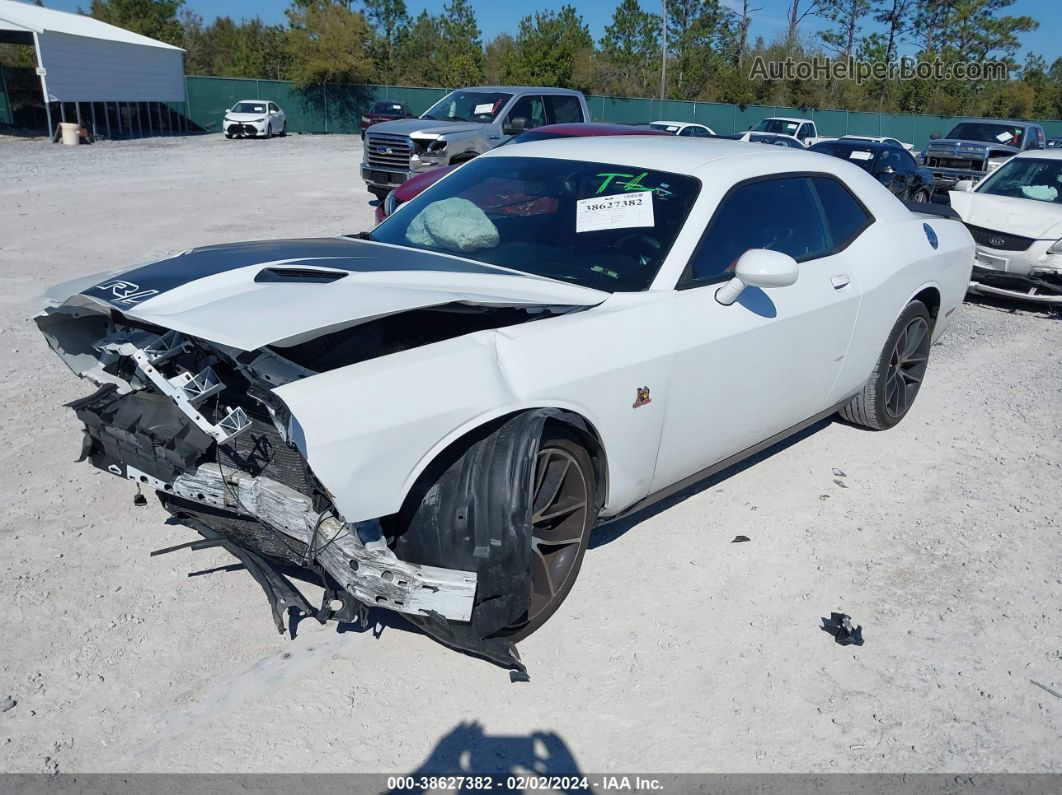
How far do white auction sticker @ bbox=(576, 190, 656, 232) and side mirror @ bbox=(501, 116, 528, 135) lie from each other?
10.0 meters

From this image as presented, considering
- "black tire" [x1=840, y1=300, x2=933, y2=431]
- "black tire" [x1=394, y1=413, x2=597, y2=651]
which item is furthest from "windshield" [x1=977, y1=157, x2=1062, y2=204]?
"black tire" [x1=394, y1=413, x2=597, y2=651]

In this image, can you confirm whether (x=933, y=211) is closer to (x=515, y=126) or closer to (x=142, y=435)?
(x=142, y=435)

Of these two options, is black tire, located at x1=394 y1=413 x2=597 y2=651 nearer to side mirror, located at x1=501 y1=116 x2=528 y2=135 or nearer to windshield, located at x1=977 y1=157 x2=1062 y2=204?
windshield, located at x1=977 y1=157 x2=1062 y2=204

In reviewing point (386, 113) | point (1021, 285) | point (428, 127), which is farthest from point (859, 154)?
point (386, 113)

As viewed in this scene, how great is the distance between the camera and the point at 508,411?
2791mm

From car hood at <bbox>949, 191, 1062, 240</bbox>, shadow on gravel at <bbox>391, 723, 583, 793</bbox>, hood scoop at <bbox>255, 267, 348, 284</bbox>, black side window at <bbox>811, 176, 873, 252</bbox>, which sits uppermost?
black side window at <bbox>811, 176, 873, 252</bbox>

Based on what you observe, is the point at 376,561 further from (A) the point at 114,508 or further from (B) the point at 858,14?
(B) the point at 858,14

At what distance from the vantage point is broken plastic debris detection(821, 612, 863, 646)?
10.6 ft

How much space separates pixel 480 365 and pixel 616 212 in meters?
1.25

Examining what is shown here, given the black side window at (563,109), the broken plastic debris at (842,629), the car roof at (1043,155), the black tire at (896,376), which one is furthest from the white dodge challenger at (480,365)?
the black side window at (563,109)

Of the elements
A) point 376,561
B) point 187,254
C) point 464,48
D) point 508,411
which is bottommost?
point 376,561

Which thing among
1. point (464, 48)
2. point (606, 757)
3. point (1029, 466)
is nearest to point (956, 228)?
point (1029, 466)

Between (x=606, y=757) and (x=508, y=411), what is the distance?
44.9 inches

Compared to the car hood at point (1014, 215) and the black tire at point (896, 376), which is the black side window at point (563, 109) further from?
the black tire at point (896, 376)
